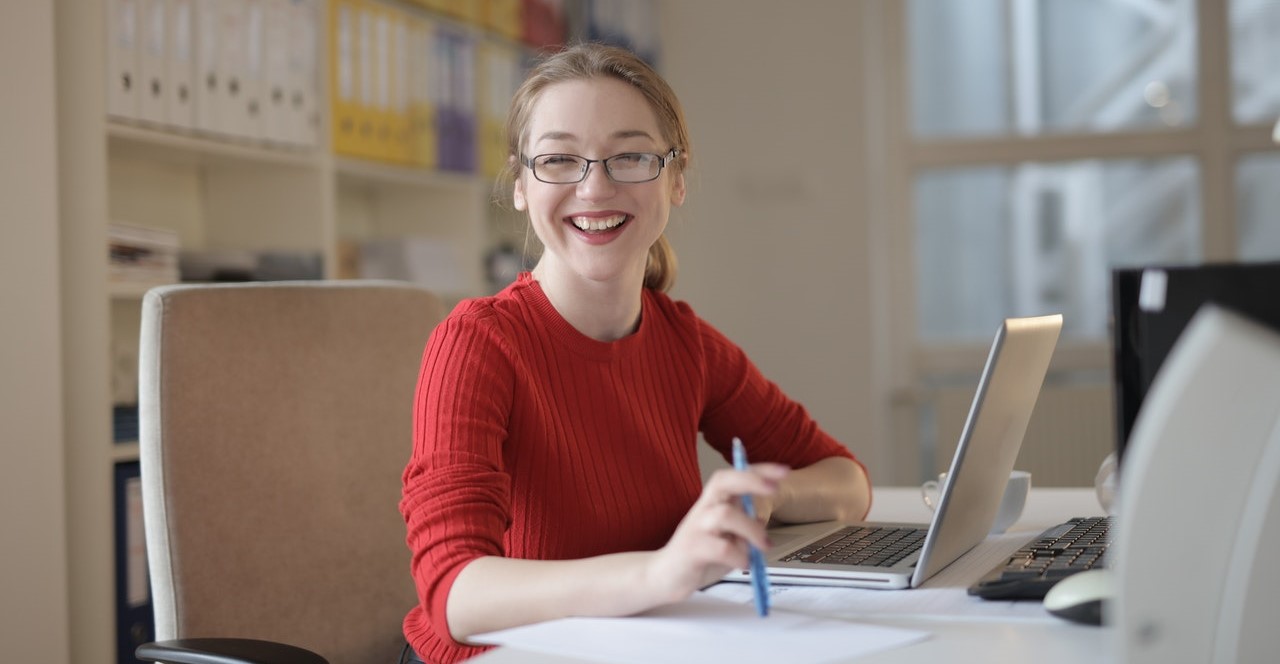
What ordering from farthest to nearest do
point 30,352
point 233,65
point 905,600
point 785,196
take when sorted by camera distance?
point 785,196 → point 233,65 → point 30,352 → point 905,600

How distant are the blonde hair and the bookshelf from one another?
2.33ft

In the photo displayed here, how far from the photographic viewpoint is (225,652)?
1205 millimetres

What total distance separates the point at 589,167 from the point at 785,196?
10.1ft

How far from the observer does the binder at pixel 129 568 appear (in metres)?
2.30

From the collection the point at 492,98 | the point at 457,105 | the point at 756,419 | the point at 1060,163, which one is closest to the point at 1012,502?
the point at 756,419

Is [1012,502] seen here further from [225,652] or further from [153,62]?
[153,62]

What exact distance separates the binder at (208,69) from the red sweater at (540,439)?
1.23 metres

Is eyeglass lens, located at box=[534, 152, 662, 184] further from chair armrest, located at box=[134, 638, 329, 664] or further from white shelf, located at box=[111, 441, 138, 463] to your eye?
white shelf, located at box=[111, 441, 138, 463]

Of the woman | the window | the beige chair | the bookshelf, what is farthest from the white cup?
the window

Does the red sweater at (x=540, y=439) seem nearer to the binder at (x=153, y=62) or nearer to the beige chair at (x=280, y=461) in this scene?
the beige chair at (x=280, y=461)

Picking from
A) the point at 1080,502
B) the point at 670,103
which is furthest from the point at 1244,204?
the point at 670,103

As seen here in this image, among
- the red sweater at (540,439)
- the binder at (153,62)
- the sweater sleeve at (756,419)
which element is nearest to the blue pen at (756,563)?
the red sweater at (540,439)

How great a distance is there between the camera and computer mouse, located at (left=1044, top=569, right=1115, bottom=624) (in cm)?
97

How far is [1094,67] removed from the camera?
445cm
